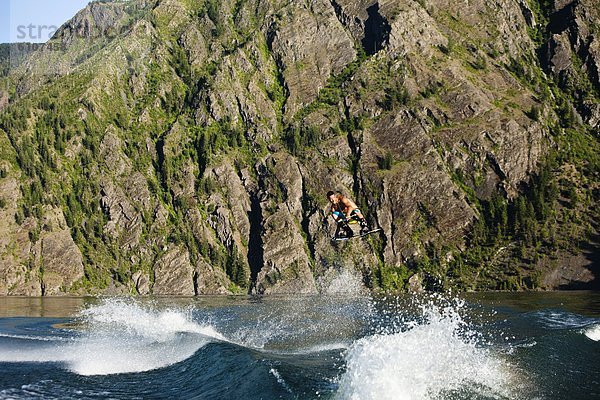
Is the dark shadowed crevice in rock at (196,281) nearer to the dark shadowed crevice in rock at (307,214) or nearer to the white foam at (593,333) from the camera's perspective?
the dark shadowed crevice in rock at (307,214)

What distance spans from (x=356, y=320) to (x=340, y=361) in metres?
23.3

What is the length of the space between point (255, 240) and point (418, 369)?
14462cm

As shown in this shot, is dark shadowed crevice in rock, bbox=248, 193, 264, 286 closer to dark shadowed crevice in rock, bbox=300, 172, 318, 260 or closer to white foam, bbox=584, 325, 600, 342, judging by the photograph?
dark shadowed crevice in rock, bbox=300, 172, 318, 260

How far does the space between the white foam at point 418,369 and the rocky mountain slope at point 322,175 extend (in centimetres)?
11577

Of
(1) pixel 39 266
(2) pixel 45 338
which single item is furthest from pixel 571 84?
(2) pixel 45 338

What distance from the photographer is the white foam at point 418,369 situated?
17531 mm

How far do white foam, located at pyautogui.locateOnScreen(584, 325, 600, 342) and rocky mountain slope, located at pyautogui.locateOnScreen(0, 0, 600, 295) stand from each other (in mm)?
96804

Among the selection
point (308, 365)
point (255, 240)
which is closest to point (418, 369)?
point (308, 365)

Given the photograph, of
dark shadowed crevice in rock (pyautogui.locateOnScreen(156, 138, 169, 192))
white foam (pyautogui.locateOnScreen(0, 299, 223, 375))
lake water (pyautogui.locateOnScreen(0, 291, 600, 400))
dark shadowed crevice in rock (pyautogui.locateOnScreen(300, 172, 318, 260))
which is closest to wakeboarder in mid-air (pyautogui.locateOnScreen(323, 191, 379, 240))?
lake water (pyautogui.locateOnScreen(0, 291, 600, 400))

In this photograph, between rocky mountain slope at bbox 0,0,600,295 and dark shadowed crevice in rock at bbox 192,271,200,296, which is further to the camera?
dark shadowed crevice in rock at bbox 192,271,200,296

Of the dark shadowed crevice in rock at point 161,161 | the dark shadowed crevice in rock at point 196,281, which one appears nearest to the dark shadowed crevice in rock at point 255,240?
the dark shadowed crevice in rock at point 196,281

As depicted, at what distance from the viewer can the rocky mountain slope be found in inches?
5753

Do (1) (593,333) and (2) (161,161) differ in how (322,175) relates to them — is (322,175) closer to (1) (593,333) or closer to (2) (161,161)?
(2) (161,161)

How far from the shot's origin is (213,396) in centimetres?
2017
